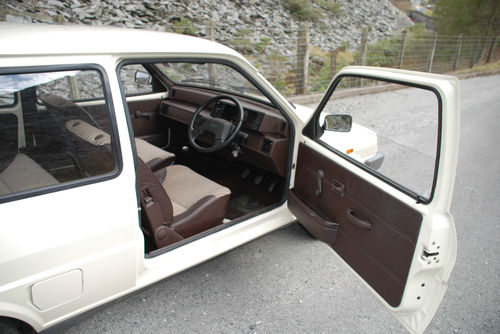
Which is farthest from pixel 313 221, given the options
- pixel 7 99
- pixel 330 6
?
pixel 330 6

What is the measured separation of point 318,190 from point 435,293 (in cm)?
91

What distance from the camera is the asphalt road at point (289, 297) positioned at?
2.22m

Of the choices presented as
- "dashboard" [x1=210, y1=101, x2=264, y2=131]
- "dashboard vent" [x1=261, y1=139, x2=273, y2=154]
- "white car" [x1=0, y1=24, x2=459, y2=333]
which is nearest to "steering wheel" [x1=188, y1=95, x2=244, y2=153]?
"dashboard" [x1=210, y1=101, x2=264, y2=131]

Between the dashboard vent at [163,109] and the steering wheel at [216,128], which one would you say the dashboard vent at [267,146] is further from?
the dashboard vent at [163,109]

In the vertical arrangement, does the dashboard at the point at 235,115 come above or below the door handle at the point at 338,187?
above

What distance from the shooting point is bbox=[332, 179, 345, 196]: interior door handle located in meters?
2.13

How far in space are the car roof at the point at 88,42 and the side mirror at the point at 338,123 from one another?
2.99 feet

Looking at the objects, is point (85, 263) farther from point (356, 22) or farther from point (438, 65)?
point (356, 22)

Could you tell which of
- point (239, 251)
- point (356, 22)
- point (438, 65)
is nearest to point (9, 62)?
point (239, 251)

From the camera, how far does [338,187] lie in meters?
2.17

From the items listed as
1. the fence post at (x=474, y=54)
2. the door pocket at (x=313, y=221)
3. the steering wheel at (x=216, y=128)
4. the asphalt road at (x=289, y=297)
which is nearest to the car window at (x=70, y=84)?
the steering wheel at (x=216, y=128)

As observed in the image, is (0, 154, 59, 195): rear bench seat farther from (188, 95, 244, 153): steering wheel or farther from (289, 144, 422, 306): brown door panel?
(289, 144, 422, 306): brown door panel

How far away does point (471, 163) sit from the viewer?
4.72 meters

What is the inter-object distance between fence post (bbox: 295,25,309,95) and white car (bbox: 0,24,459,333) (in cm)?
583
